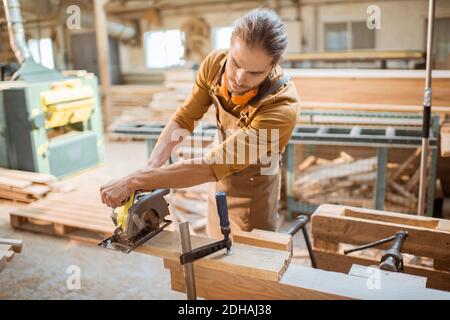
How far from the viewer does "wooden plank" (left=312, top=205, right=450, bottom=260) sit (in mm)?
1785

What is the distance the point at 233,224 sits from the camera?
7.47ft

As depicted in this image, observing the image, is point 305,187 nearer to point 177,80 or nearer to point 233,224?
point 233,224

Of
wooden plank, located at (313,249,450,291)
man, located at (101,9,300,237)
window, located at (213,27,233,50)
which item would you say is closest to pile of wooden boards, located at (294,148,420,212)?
wooden plank, located at (313,249,450,291)

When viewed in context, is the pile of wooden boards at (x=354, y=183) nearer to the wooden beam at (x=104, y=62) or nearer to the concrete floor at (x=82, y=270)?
the concrete floor at (x=82, y=270)

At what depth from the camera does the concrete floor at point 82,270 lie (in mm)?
1612

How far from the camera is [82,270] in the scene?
2779mm

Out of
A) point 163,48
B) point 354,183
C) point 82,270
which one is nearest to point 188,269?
point 82,270

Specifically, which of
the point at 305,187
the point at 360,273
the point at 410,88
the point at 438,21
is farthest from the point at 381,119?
the point at 438,21

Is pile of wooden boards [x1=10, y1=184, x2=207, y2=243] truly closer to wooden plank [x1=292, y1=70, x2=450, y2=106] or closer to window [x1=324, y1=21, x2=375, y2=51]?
wooden plank [x1=292, y1=70, x2=450, y2=106]

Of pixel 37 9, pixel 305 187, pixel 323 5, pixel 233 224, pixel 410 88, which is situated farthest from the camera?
pixel 323 5

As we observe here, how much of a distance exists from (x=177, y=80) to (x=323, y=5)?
185 inches

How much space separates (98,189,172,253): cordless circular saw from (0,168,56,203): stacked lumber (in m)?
0.25

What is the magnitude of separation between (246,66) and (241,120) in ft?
1.04

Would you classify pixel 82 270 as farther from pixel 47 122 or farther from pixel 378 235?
pixel 378 235
